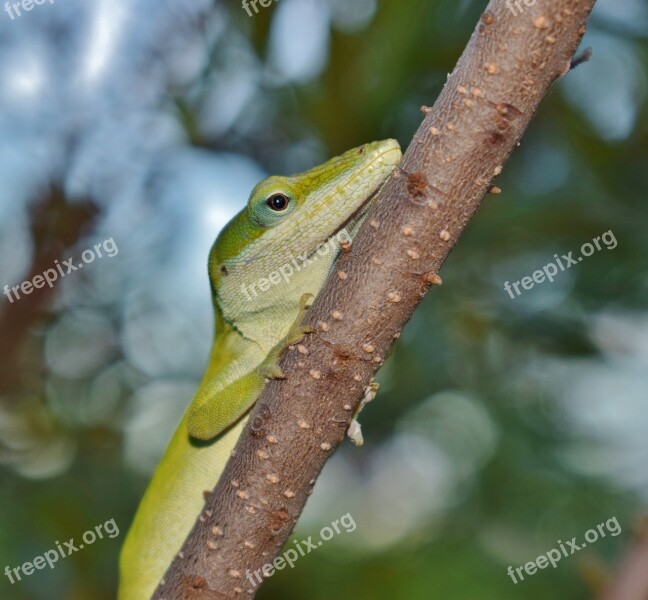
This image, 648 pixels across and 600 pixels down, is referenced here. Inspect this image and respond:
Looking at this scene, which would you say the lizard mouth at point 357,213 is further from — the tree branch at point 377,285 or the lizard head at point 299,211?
the tree branch at point 377,285

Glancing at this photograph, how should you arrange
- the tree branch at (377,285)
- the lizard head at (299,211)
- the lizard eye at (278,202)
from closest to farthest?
the tree branch at (377,285)
the lizard head at (299,211)
the lizard eye at (278,202)

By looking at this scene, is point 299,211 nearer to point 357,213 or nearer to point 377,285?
point 357,213

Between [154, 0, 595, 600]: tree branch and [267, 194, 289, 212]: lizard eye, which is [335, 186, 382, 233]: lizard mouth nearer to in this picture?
[267, 194, 289, 212]: lizard eye

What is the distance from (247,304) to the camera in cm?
255

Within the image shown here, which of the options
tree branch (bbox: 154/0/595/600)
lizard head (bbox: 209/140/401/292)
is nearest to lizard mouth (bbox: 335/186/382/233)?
lizard head (bbox: 209/140/401/292)

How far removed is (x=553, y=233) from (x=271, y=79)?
1735 millimetres

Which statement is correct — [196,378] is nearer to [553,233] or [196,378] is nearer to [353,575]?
[353,575]

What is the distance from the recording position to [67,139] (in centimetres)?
353

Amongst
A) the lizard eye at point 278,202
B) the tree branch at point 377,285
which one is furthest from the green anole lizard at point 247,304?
the tree branch at point 377,285

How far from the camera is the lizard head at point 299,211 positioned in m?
2.14

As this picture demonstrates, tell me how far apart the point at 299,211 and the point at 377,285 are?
0.73 m

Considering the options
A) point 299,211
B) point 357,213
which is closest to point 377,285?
point 357,213

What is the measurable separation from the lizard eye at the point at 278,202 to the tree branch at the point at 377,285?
2.07 ft

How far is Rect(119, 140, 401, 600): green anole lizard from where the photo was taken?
223 cm
